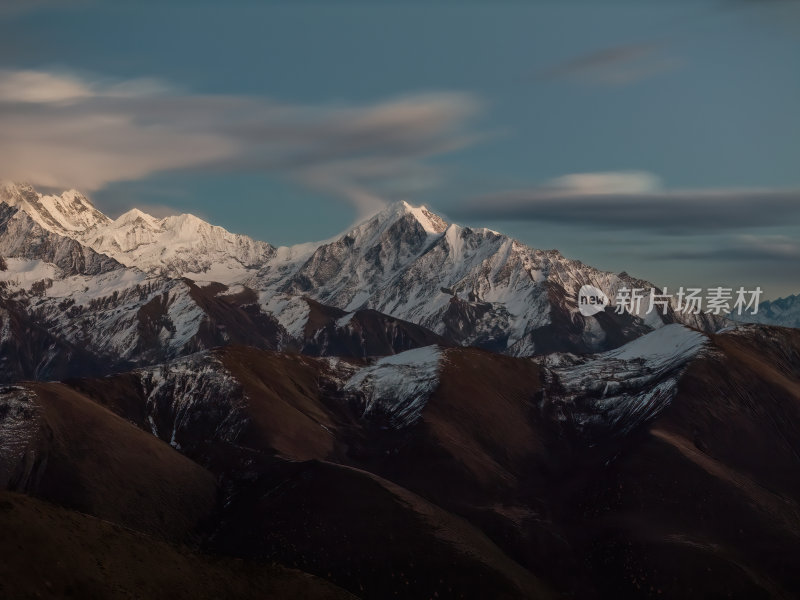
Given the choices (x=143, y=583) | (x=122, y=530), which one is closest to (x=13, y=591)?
(x=143, y=583)

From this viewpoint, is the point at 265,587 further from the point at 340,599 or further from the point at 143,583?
the point at 143,583

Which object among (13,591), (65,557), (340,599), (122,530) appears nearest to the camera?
(13,591)

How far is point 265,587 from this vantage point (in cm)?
16688

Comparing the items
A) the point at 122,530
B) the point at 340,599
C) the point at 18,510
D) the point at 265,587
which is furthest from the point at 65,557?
the point at 340,599

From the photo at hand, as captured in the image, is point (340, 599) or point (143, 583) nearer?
point (143, 583)

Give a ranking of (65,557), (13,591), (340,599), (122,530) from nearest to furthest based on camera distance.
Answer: (13,591) < (65,557) < (122,530) < (340,599)

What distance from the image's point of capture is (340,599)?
570ft

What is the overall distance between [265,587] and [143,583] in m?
24.8

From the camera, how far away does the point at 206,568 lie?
6447 inches

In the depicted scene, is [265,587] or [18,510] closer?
[18,510]

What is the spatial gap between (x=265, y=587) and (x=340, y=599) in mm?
13410

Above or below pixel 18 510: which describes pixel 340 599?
below

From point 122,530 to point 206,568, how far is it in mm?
13606

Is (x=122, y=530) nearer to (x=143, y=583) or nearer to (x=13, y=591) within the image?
(x=143, y=583)
